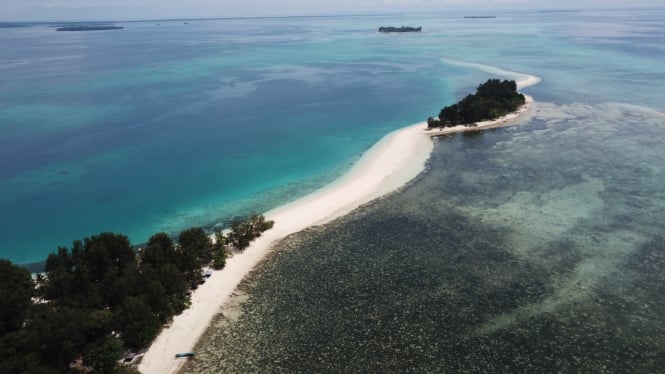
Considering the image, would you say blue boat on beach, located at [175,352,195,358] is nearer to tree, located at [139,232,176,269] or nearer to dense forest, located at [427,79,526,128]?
tree, located at [139,232,176,269]

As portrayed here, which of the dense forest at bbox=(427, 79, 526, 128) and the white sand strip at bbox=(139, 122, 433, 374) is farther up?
the dense forest at bbox=(427, 79, 526, 128)

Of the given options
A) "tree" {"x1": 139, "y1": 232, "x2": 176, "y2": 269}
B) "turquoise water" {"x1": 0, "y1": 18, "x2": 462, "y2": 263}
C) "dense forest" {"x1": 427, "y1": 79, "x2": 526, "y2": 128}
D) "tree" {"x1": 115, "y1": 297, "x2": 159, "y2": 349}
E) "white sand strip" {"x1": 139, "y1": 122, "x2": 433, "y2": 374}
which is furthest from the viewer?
"dense forest" {"x1": 427, "y1": 79, "x2": 526, "y2": 128}

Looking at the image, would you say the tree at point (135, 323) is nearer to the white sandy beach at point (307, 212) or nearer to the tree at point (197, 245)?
the white sandy beach at point (307, 212)

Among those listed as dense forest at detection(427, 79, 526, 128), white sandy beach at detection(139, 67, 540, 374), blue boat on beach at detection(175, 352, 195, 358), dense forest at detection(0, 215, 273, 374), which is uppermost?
dense forest at detection(427, 79, 526, 128)

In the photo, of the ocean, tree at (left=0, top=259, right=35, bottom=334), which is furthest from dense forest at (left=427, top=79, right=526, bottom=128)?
tree at (left=0, top=259, right=35, bottom=334)

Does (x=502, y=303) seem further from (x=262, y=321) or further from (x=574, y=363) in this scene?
(x=262, y=321)

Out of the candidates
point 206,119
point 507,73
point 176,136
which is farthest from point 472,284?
point 507,73

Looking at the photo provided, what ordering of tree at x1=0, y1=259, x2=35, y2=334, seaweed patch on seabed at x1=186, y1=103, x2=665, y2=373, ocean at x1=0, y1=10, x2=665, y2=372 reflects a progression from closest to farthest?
1. tree at x1=0, y1=259, x2=35, y2=334
2. seaweed patch on seabed at x1=186, y1=103, x2=665, y2=373
3. ocean at x1=0, y1=10, x2=665, y2=372

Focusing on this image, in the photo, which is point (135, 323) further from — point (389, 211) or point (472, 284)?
point (389, 211)
